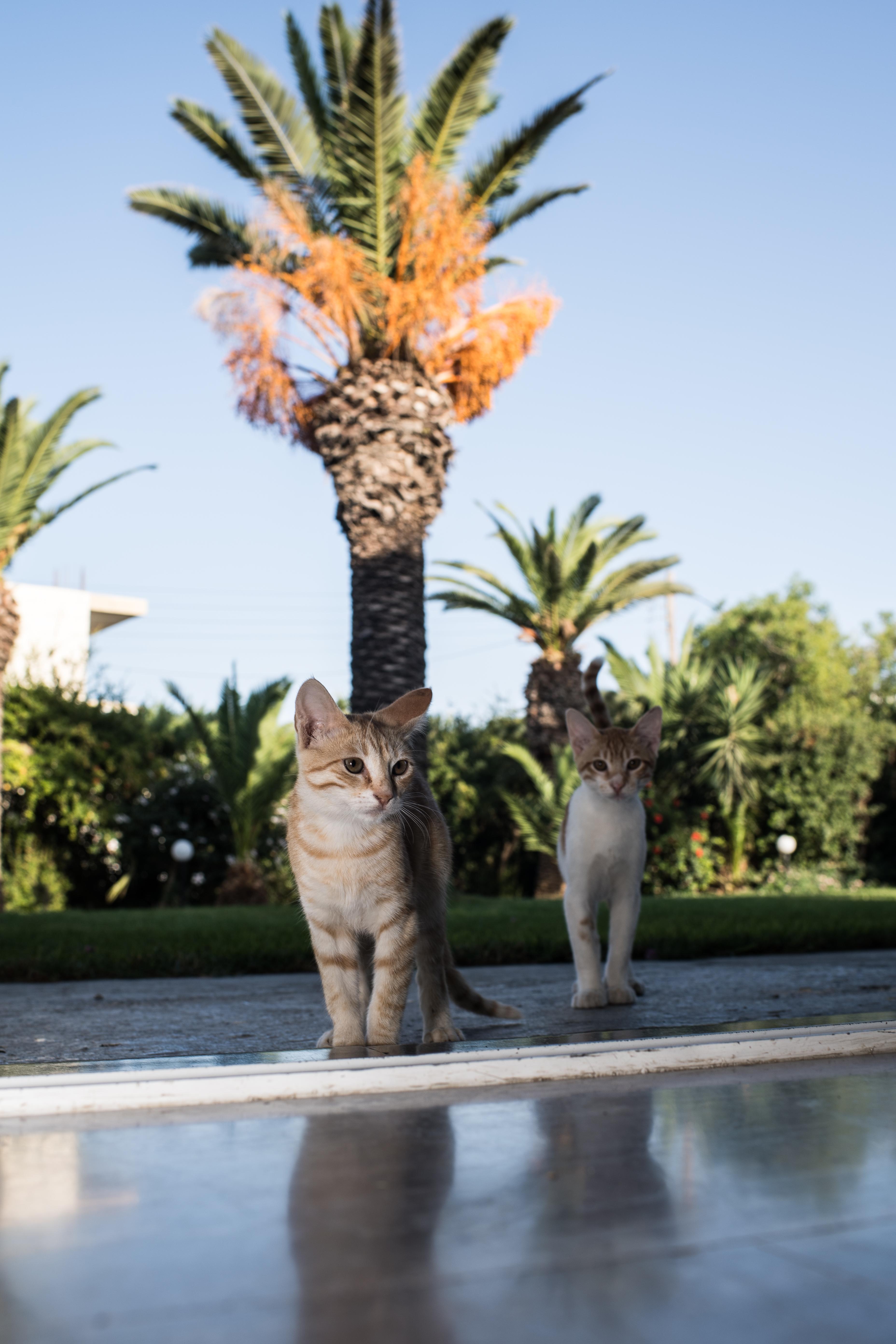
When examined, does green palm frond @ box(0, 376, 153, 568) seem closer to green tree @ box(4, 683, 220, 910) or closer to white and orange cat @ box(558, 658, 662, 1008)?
green tree @ box(4, 683, 220, 910)

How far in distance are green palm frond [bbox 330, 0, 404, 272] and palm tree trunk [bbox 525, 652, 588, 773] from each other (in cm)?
827

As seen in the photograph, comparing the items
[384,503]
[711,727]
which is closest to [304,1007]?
[384,503]

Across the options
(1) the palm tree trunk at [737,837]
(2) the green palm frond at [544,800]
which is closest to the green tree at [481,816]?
(2) the green palm frond at [544,800]

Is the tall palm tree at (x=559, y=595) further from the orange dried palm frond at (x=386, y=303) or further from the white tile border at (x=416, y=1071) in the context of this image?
the white tile border at (x=416, y=1071)

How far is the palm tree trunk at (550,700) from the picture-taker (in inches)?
747

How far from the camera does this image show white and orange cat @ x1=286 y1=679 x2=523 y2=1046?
3.42 m

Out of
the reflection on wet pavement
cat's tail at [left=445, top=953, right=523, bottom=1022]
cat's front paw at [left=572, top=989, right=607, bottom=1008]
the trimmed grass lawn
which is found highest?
the reflection on wet pavement

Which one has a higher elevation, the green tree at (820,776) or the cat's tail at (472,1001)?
the green tree at (820,776)

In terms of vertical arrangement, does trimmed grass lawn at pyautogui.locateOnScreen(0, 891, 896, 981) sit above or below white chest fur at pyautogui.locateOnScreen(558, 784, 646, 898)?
below

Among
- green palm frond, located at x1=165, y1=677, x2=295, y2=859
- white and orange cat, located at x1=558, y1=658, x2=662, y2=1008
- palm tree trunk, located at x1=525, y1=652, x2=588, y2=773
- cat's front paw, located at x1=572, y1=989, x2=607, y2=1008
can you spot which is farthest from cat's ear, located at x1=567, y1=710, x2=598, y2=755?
palm tree trunk, located at x1=525, y1=652, x2=588, y2=773

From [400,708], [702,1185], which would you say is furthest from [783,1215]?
[400,708]

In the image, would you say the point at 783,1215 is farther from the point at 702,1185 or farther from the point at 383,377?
the point at 383,377

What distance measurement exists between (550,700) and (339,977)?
51.6ft

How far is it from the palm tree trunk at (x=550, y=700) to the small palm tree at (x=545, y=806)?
0.23m
